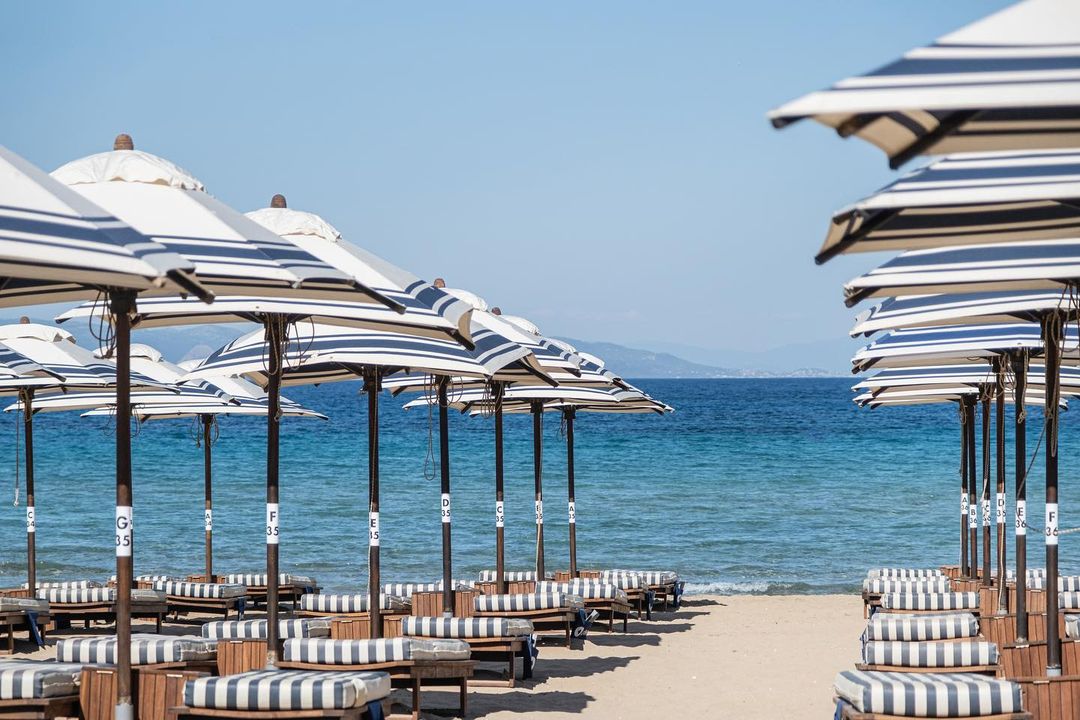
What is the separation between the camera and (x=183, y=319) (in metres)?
7.71

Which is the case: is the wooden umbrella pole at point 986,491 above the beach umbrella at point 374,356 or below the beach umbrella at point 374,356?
below

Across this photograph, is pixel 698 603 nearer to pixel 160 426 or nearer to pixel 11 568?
pixel 11 568

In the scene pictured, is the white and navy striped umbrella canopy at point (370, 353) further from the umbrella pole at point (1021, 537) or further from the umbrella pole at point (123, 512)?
the umbrella pole at point (1021, 537)

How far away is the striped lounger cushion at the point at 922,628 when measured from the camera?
814cm

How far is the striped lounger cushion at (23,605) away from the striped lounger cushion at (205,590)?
74.6 inches

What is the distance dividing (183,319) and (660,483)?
32.2 metres

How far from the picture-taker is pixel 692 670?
416 inches

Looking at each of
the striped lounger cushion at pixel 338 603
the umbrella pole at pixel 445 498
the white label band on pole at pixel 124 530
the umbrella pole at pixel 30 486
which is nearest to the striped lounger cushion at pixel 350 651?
the white label band on pole at pixel 124 530

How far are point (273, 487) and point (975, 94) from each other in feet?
16.0

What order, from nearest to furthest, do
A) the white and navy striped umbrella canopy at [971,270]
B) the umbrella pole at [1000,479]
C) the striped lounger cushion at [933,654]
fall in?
the white and navy striped umbrella canopy at [971,270] → the striped lounger cushion at [933,654] → the umbrella pole at [1000,479]

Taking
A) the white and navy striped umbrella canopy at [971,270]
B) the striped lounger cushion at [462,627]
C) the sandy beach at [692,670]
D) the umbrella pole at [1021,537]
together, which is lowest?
the sandy beach at [692,670]

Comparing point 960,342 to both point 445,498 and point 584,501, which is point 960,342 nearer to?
point 445,498

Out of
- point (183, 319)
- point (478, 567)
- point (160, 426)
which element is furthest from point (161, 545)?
point (160, 426)

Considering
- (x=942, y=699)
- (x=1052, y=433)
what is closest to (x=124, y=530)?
(x=942, y=699)
